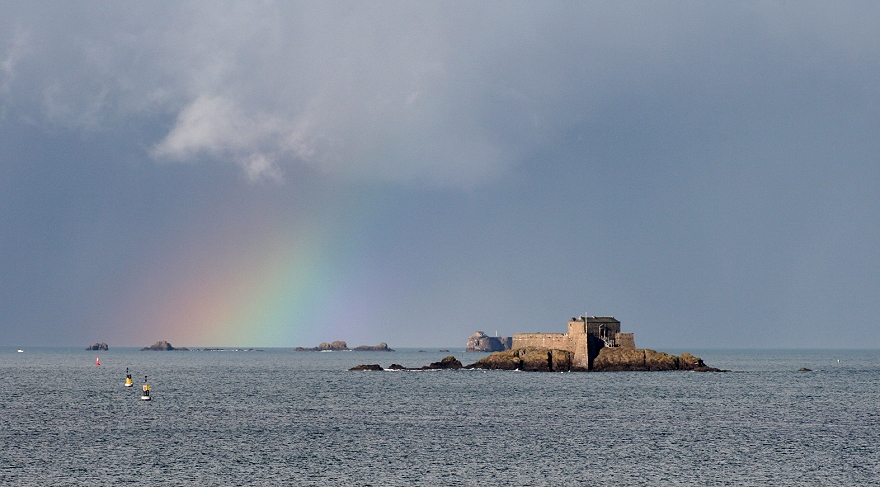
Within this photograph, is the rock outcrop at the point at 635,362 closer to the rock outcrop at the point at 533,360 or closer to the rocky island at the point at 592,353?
the rocky island at the point at 592,353

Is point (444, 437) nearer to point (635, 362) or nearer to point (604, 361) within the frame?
point (604, 361)

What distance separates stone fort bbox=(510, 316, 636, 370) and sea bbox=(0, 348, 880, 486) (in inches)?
1309

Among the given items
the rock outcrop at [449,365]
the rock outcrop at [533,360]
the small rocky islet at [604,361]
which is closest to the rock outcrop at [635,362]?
the small rocky islet at [604,361]

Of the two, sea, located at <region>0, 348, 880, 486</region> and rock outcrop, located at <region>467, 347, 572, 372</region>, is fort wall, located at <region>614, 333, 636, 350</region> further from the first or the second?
sea, located at <region>0, 348, 880, 486</region>

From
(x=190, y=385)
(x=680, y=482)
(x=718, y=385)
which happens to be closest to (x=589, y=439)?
(x=680, y=482)

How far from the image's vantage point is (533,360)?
159250 mm

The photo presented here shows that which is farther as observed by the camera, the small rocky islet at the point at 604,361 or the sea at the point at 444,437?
the small rocky islet at the point at 604,361

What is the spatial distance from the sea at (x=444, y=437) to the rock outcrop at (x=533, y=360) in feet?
116

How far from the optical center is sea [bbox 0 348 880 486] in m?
52.6

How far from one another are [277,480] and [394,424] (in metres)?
26.5

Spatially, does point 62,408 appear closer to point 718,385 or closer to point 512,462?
point 512,462

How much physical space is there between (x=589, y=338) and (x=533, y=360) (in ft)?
35.8

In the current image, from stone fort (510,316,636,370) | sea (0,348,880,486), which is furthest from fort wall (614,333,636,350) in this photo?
sea (0,348,880,486)

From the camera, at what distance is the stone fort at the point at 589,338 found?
6009 inches
